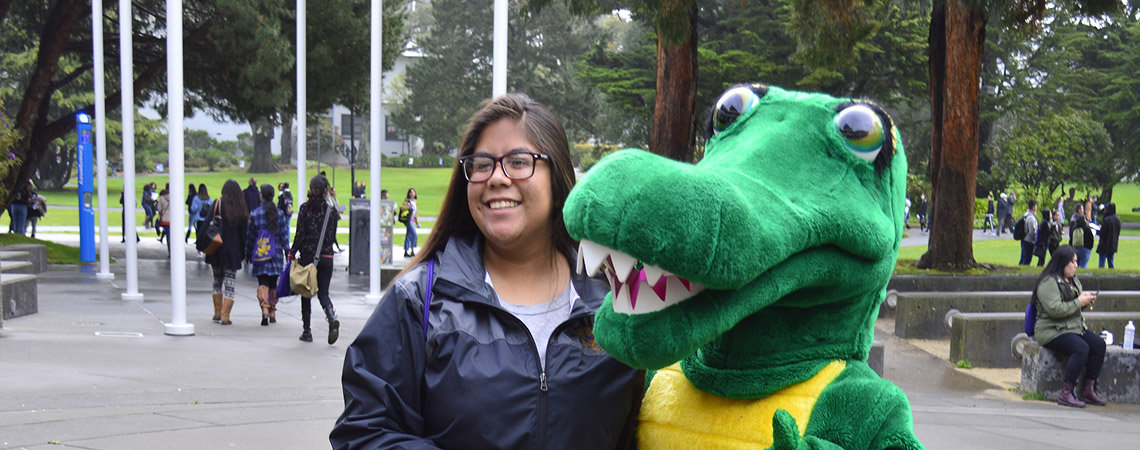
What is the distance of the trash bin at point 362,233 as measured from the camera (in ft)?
55.9

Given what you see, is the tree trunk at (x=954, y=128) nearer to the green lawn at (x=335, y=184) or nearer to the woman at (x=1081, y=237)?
the woman at (x=1081, y=237)

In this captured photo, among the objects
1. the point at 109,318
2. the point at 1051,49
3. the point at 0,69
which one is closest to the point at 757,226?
the point at 109,318

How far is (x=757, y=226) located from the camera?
171 centimetres

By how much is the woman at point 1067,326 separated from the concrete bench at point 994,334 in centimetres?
173

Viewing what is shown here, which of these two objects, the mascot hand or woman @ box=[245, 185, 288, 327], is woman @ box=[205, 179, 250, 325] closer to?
woman @ box=[245, 185, 288, 327]

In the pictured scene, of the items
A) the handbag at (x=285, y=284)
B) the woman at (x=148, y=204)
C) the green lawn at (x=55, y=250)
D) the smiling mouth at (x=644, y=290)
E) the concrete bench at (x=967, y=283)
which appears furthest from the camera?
the woman at (x=148, y=204)

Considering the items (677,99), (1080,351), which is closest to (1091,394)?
(1080,351)

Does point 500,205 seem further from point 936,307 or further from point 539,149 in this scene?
point 936,307

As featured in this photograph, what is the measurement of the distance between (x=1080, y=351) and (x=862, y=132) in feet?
28.4

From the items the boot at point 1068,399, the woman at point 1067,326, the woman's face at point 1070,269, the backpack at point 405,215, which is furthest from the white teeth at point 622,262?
the backpack at point 405,215

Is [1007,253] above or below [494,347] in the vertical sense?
below

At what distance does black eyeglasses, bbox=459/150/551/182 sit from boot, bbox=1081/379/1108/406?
29.6 ft

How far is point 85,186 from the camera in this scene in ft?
59.1

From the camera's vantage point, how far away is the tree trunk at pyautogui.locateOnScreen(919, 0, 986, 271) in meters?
15.4
